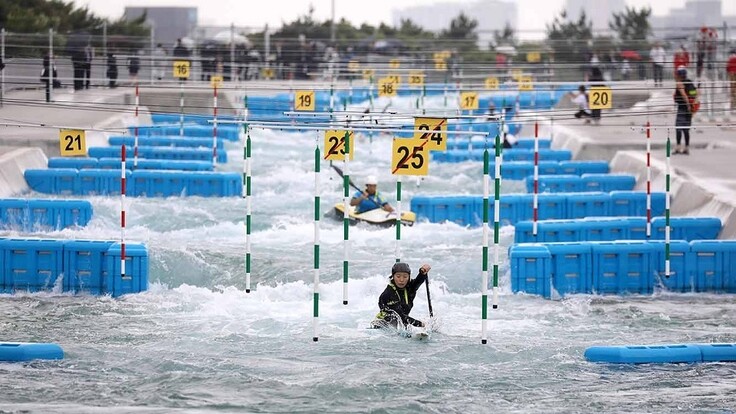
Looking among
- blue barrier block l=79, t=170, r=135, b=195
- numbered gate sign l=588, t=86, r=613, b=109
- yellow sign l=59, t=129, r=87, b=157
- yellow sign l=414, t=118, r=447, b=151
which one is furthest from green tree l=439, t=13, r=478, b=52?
yellow sign l=414, t=118, r=447, b=151

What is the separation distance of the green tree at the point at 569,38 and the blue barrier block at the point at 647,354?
1299 inches

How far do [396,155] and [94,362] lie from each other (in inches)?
144

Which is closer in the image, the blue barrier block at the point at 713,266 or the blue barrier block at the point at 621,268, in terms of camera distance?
the blue barrier block at the point at 621,268

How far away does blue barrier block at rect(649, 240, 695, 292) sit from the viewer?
1950cm

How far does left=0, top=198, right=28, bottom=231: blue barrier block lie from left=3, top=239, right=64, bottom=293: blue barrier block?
379 centimetres

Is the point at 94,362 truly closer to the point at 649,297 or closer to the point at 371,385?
the point at 371,385

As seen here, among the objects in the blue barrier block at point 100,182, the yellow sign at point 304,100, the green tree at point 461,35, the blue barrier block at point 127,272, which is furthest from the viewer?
the green tree at point 461,35

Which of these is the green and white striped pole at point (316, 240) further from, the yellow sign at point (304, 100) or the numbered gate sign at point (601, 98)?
the yellow sign at point (304, 100)

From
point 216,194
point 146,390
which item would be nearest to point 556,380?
point 146,390

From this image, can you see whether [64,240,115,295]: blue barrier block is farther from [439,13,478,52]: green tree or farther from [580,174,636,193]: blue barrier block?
[439,13,478,52]: green tree

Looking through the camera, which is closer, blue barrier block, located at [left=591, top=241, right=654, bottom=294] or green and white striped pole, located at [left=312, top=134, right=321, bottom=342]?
green and white striped pole, located at [left=312, top=134, right=321, bottom=342]

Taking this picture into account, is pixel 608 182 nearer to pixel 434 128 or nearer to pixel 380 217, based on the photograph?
pixel 380 217

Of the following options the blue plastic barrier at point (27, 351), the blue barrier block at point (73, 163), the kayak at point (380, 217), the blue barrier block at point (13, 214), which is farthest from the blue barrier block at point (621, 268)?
the blue barrier block at point (73, 163)

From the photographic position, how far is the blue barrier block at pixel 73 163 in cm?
2886
